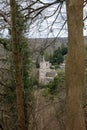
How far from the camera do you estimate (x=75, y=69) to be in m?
8.31

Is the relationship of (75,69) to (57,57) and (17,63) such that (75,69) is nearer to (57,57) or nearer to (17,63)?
(17,63)

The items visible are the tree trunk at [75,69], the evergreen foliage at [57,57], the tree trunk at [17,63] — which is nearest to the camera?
the tree trunk at [75,69]

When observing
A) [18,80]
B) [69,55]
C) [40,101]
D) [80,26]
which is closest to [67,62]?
[69,55]

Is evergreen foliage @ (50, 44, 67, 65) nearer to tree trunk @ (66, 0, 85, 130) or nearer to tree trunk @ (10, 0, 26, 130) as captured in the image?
tree trunk @ (10, 0, 26, 130)

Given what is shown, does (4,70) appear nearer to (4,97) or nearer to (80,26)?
(4,97)

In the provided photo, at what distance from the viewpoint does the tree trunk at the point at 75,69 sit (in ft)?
27.1

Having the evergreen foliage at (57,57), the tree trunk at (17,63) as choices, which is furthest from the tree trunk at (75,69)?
the evergreen foliage at (57,57)

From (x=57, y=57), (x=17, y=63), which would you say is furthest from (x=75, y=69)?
(x=57, y=57)

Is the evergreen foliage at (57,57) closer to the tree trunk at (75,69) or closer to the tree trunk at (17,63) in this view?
the tree trunk at (17,63)

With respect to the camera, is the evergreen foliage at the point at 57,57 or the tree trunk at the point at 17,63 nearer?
the tree trunk at the point at 17,63

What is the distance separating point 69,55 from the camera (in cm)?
841

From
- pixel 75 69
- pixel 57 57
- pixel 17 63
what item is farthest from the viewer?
pixel 57 57

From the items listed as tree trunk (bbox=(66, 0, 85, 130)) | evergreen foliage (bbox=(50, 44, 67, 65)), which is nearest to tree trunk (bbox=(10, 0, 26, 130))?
tree trunk (bbox=(66, 0, 85, 130))

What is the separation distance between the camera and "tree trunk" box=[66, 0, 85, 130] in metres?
8.27
